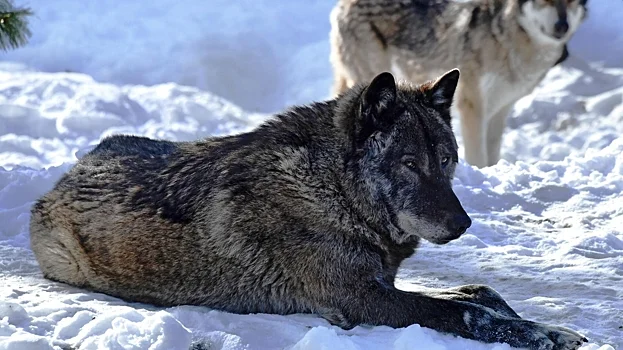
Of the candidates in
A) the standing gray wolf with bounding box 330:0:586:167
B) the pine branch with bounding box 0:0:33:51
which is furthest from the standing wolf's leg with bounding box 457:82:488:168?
the pine branch with bounding box 0:0:33:51

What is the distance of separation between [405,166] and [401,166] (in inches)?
0.7

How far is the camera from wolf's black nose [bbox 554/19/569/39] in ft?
31.6

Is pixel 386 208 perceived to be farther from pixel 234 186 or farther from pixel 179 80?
pixel 179 80

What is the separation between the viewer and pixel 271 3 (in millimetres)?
16062

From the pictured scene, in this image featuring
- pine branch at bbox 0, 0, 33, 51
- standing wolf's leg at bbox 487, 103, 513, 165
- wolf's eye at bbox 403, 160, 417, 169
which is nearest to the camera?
wolf's eye at bbox 403, 160, 417, 169

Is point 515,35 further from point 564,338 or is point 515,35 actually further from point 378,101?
point 564,338

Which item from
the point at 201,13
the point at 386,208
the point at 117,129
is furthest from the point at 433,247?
the point at 201,13

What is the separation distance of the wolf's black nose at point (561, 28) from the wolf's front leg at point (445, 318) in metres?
6.36

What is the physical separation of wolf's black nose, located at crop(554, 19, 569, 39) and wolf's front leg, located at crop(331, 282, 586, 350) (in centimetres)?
636

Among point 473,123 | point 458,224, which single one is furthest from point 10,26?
point 473,123

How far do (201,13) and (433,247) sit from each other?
35.0ft

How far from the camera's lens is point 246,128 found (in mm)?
10945

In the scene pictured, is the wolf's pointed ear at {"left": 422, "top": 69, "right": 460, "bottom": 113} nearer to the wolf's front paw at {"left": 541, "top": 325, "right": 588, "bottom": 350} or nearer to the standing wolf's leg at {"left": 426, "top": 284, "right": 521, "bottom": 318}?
the standing wolf's leg at {"left": 426, "top": 284, "right": 521, "bottom": 318}

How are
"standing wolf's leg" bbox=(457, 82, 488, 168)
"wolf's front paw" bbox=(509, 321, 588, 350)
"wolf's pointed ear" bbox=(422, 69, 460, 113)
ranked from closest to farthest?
"wolf's front paw" bbox=(509, 321, 588, 350), "wolf's pointed ear" bbox=(422, 69, 460, 113), "standing wolf's leg" bbox=(457, 82, 488, 168)
